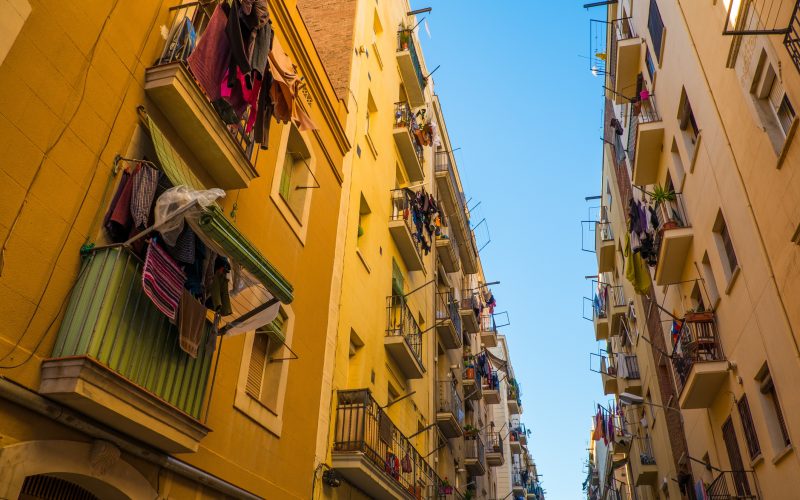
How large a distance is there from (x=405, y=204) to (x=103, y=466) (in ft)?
50.8

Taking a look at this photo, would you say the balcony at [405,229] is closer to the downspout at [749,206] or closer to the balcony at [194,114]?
the downspout at [749,206]

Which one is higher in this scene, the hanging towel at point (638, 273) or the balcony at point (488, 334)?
the balcony at point (488, 334)

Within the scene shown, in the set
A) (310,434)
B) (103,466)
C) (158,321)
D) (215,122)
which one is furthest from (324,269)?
(103,466)

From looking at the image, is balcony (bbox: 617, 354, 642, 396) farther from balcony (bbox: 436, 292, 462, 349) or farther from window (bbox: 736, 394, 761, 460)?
window (bbox: 736, 394, 761, 460)

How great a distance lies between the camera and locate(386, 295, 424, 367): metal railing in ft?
59.3

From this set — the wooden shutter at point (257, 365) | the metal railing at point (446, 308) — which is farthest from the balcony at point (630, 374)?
the wooden shutter at point (257, 365)

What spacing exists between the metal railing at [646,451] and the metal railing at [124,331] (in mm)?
22679

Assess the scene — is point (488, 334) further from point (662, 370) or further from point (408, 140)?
point (408, 140)

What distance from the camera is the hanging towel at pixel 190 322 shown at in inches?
304

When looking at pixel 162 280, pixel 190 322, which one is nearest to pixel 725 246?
pixel 190 322

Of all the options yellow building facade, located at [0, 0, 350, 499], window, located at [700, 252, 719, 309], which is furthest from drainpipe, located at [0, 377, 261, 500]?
window, located at [700, 252, 719, 309]

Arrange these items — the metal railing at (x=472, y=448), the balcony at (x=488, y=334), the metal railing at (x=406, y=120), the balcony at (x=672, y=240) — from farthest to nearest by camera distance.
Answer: the balcony at (x=488, y=334), the metal railing at (x=472, y=448), the metal railing at (x=406, y=120), the balcony at (x=672, y=240)

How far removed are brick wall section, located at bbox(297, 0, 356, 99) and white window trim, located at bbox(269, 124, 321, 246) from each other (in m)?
3.97

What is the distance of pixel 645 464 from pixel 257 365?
2034cm
